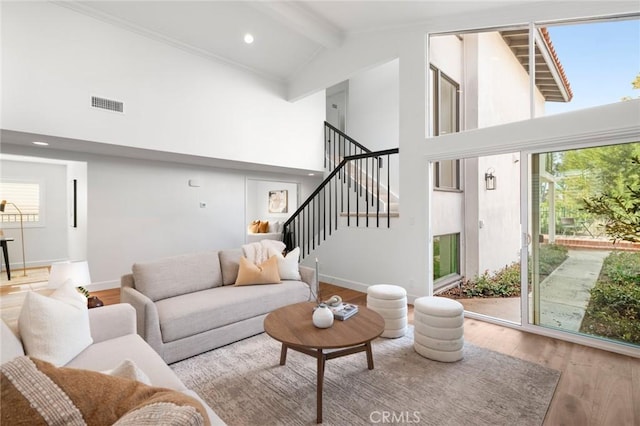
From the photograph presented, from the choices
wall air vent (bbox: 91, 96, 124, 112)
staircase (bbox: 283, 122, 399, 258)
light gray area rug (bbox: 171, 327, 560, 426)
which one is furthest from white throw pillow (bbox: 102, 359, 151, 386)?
wall air vent (bbox: 91, 96, 124, 112)

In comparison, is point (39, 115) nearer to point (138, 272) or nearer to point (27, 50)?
point (27, 50)

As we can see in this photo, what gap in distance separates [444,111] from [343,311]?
11.9 ft

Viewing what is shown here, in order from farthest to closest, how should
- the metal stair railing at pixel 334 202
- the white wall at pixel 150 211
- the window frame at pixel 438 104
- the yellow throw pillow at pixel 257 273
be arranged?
the metal stair railing at pixel 334 202 < the white wall at pixel 150 211 < the window frame at pixel 438 104 < the yellow throw pillow at pixel 257 273

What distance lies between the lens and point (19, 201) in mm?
6242

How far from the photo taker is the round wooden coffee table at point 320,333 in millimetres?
1952

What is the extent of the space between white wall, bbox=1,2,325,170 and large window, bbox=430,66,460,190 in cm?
262

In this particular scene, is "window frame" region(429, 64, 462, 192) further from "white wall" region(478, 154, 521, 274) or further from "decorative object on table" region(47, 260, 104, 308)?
"decorative object on table" region(47, 260, 104, 308)

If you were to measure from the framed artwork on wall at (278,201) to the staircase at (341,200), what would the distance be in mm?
2537

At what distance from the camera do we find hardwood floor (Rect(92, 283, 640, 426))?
192 cm

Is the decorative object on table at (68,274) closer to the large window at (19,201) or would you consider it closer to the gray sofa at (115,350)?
the gray sofa at (115,350)

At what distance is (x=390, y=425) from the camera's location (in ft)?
6.02

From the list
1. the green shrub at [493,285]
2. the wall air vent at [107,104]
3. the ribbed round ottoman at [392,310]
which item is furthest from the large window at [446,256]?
the wall air vent at [107,104]

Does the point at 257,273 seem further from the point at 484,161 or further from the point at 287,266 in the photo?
the point at 484,161

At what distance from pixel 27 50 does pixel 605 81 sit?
6017mm
